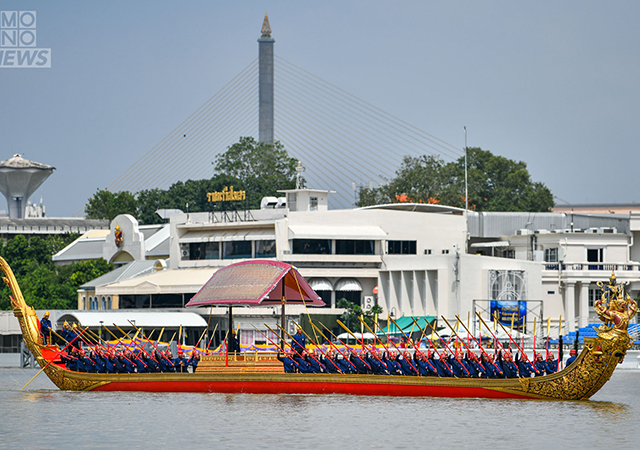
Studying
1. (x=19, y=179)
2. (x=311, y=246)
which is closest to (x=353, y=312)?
(x=311, y=246)

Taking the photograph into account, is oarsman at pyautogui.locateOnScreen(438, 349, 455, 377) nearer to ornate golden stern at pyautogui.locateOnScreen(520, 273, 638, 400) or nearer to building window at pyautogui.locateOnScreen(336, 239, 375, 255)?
ornate golden stern at pyautogui.locateOnScreen(520, 273, 638, 400)

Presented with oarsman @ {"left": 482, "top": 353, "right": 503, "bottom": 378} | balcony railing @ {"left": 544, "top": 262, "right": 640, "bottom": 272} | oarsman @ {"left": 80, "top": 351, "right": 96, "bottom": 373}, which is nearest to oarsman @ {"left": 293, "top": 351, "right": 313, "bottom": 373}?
oarsman @ {"left": 482, "top": 353, "right": 503, "bottom": 378}

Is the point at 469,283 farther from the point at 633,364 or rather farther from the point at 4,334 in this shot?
the point at 4,334

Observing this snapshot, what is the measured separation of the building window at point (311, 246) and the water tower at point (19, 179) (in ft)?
232

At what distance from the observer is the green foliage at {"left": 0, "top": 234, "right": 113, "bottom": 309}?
Result: 75875mm

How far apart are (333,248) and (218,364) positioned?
31.1 meters

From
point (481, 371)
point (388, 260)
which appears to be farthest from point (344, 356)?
point (388, 260)

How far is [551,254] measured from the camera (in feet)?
217

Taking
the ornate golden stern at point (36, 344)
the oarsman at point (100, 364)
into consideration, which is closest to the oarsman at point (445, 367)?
the oarsman at point (100, 364)

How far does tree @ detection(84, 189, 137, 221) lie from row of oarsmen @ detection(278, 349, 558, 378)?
228ft

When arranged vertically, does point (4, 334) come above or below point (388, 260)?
below

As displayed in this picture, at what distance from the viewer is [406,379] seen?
33375 millimetres

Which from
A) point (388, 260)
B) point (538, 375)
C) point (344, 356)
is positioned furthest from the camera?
point (388, 260)

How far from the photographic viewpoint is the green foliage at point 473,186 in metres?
93.3
